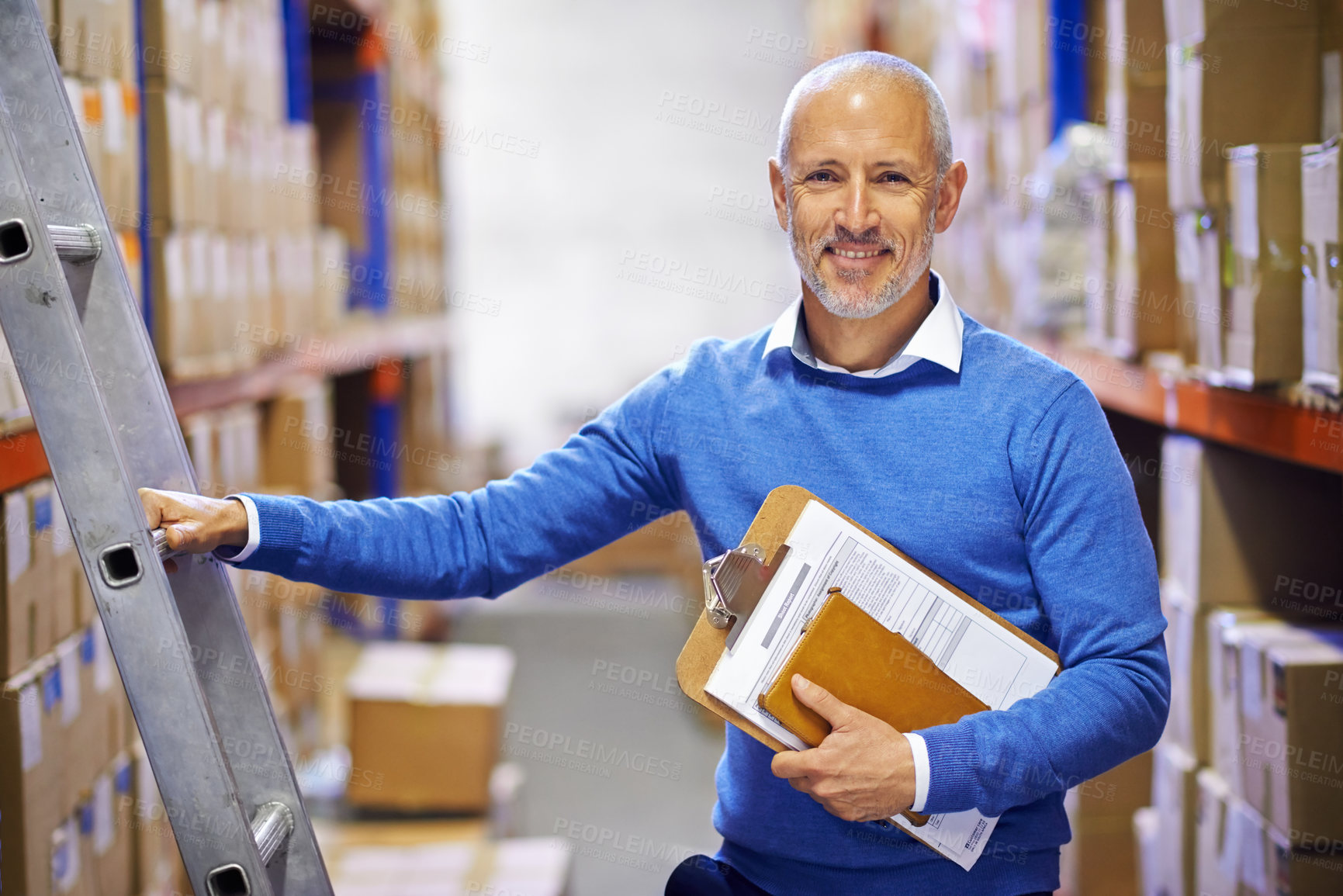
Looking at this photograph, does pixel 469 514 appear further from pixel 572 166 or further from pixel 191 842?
pixel 572 166

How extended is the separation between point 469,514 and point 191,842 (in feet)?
2.05

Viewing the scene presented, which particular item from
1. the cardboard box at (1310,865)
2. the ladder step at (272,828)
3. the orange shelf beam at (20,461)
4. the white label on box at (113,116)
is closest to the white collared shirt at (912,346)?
the ladder step at (272,828)

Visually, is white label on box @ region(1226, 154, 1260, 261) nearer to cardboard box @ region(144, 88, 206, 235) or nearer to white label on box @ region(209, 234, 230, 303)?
cardboard box @ region(144, 88, 206, 235)

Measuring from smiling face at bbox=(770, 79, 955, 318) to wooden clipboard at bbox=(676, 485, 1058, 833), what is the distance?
0.30 meters

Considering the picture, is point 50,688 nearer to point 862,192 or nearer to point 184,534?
point 184,534

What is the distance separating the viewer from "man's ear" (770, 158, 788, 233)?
1.71m

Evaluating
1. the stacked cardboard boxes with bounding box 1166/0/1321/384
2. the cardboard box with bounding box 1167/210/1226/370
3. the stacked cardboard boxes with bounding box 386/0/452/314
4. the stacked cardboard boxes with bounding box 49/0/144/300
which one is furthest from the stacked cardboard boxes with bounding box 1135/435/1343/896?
the stacked cardboard boxes with bounding box 386/0/452/314

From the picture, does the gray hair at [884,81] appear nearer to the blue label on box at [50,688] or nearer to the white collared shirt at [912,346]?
the white collared shirt at [912,346]

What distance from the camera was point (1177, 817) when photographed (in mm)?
2533

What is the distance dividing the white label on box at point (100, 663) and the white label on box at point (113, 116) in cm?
100

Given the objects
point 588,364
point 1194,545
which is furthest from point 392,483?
point 1194,545

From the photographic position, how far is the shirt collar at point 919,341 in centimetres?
158

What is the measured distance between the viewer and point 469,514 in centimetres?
173

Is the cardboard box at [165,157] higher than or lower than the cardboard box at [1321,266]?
higher
